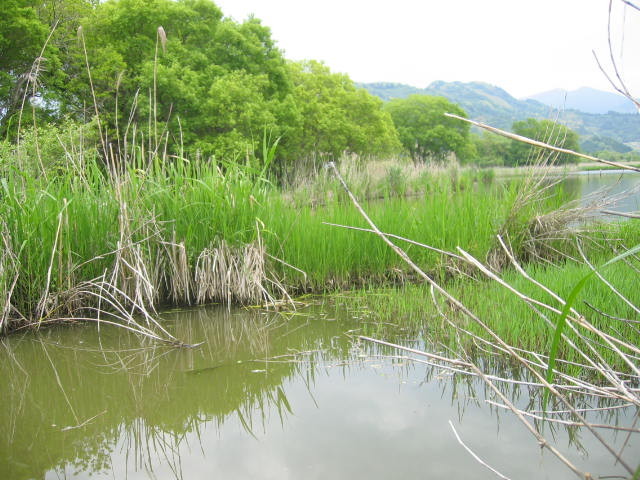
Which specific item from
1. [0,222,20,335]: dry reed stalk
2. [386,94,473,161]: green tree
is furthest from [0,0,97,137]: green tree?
[386,94,473,161]: green tree

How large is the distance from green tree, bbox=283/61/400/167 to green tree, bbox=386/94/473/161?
1968 centimetres

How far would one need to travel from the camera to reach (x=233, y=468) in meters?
2.05

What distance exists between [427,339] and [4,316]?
9.66 ft

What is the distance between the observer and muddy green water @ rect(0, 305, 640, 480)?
202cm

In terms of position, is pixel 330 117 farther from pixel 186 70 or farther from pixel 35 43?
pixel 35 43

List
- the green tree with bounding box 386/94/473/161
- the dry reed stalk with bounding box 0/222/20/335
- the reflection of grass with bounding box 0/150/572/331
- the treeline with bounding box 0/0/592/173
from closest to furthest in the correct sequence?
the dry reed stalk with bounding box 0/222/20/335 < the reflection of grass with bounding box 0/150/572/331 < the treeline with bounding box 0/0/592/173 < the green tree with bounding box 386/94/473/161

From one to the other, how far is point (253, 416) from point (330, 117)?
91.3 ft

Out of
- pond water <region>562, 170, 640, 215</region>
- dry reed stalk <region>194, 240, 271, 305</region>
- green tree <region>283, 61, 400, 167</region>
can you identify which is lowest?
dry reed stalk <region>194, 240, 271, 305</region>

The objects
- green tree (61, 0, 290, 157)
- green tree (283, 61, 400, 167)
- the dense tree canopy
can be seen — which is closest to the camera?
the dense tree canopy

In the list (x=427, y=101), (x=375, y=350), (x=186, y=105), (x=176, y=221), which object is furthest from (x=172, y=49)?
(x=427, y=101)

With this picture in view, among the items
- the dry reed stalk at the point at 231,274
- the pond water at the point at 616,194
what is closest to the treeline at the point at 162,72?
the pond water at the point at 616,194

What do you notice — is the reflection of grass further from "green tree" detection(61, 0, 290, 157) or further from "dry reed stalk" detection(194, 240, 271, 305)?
"green tree" detection(61, 0, 290, 157)

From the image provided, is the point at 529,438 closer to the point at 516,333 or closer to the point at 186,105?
the point at 516,333

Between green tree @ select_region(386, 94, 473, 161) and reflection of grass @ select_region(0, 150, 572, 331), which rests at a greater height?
green tree @ select_region(386, 94, 473, 161)
